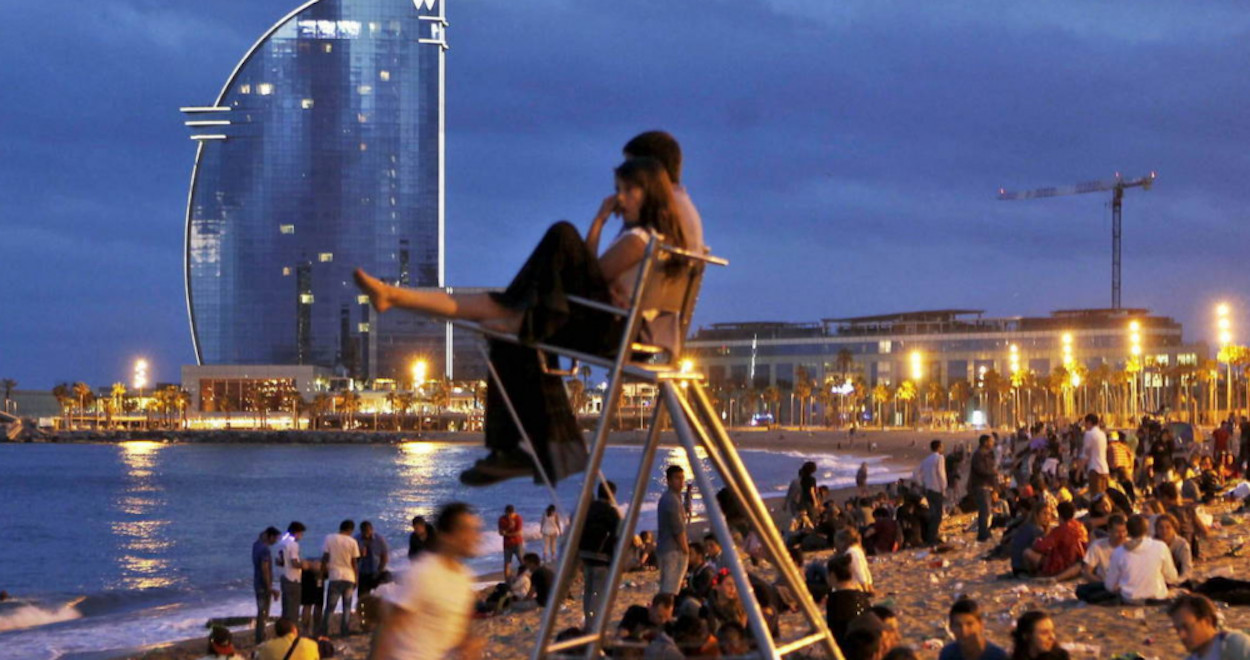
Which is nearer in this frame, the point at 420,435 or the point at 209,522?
the point at 209,522

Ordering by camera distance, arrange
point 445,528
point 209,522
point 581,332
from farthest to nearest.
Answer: point 209,522 < point 445,528 < point 581,332

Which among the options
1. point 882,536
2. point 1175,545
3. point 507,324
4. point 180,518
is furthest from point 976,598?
point 180,518

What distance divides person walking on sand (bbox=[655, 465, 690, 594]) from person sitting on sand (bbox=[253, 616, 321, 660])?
9.03ft

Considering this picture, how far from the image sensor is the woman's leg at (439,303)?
11.2 ft

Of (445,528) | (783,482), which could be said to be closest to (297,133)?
(783,482)

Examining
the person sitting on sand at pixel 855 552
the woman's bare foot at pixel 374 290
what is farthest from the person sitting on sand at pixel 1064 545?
the woman's bare foot at pixel 374 290

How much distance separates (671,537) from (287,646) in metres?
3.10

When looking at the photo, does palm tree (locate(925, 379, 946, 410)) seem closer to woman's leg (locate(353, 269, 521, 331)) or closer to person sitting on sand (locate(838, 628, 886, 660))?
person sitting on sand (locate(838, 628, 886, 660))

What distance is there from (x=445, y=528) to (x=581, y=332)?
0.78m

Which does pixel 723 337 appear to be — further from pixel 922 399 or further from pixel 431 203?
pixel 431 203

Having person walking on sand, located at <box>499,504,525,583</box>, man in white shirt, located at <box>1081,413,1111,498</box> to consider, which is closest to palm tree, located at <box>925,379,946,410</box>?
person walking on sand, located at <box>499,504,525,583</box>

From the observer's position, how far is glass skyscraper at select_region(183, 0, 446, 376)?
16325cm

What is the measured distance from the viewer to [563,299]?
352 centimetres

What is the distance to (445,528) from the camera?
13.2ft
